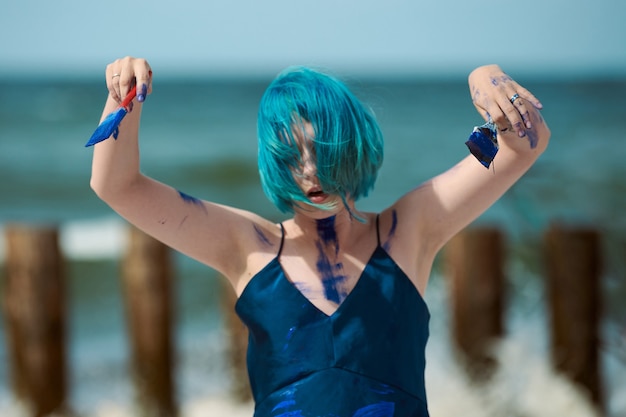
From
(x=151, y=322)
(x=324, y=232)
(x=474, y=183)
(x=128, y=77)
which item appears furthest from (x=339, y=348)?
(x=151, y=322)

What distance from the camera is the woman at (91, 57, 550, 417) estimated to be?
2.03m

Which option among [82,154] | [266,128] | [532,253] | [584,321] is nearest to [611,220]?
[584,321]

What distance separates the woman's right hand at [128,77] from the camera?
1946mm

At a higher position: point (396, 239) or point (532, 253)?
point (396, 239)

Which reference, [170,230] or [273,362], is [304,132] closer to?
[170,230]

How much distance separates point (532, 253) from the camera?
730 cm

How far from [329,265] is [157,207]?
458 millimetres

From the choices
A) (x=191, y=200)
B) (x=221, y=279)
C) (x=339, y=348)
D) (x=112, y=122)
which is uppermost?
(x=112, y=122)

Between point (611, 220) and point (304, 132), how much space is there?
4.40m

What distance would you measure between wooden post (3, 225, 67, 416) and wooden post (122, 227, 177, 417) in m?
0.46

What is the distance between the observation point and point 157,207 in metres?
2.10

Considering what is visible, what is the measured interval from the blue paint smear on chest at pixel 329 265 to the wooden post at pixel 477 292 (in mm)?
3605

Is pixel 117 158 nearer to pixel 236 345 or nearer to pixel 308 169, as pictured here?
pixel 308 169

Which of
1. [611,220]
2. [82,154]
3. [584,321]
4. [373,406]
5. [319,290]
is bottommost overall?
[82,154]
